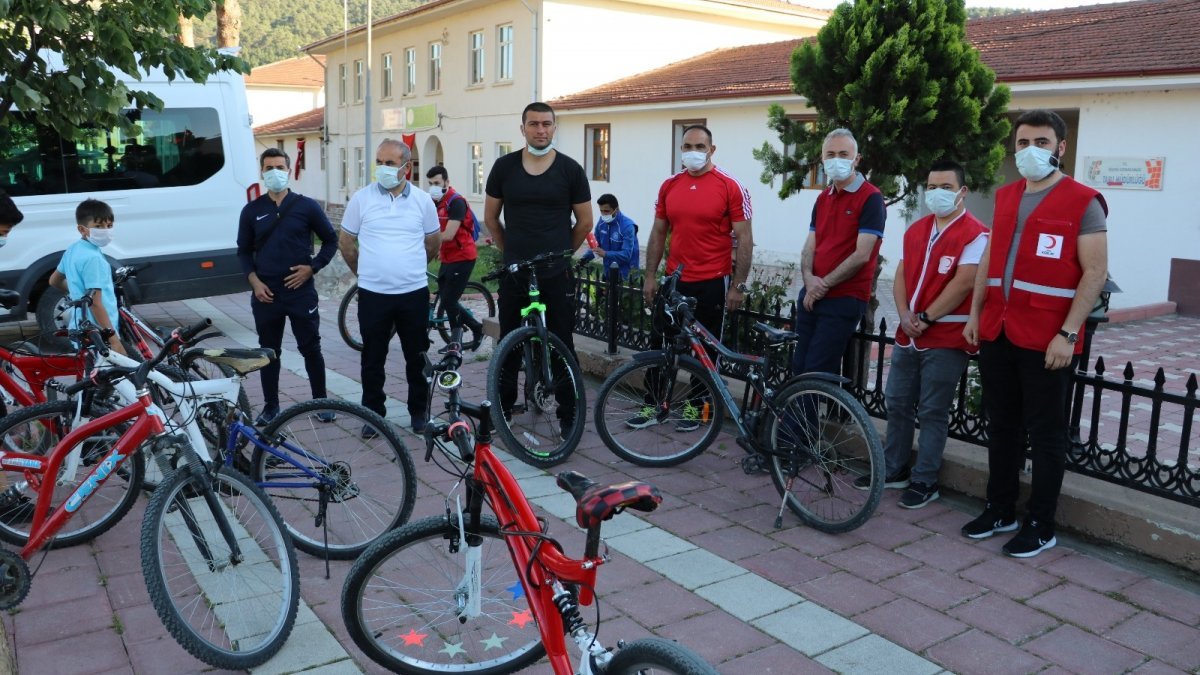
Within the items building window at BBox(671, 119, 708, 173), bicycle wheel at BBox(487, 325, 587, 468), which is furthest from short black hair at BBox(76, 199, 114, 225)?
building window at BBox(671, 119, 708, 173)

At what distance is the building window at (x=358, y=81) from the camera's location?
38.6 m

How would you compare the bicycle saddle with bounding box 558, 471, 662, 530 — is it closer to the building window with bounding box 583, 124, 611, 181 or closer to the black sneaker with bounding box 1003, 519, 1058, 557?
the black sneaker with bounding box 1003, 519, 1058, 557

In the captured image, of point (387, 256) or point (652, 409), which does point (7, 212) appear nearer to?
point (387, 256)

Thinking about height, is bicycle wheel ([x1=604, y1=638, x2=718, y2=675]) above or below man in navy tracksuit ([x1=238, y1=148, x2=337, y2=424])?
below

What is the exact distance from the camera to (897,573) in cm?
427

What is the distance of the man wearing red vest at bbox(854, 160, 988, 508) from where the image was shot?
4.85 metres

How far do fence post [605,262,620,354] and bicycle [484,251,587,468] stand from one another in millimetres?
1349

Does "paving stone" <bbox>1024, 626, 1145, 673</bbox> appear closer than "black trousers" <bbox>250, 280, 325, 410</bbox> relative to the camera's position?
Yes

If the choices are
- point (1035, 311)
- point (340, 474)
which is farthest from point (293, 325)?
point (1035, 311)

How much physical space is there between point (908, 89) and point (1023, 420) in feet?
11.1

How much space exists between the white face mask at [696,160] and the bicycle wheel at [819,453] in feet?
5.36

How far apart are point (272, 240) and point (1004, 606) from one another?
474 centimetres

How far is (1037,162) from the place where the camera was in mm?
4215

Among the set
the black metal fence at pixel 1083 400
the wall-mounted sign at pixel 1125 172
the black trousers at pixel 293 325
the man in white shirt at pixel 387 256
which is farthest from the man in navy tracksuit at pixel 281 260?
the wall-mounted sign at pixel 1125 172
